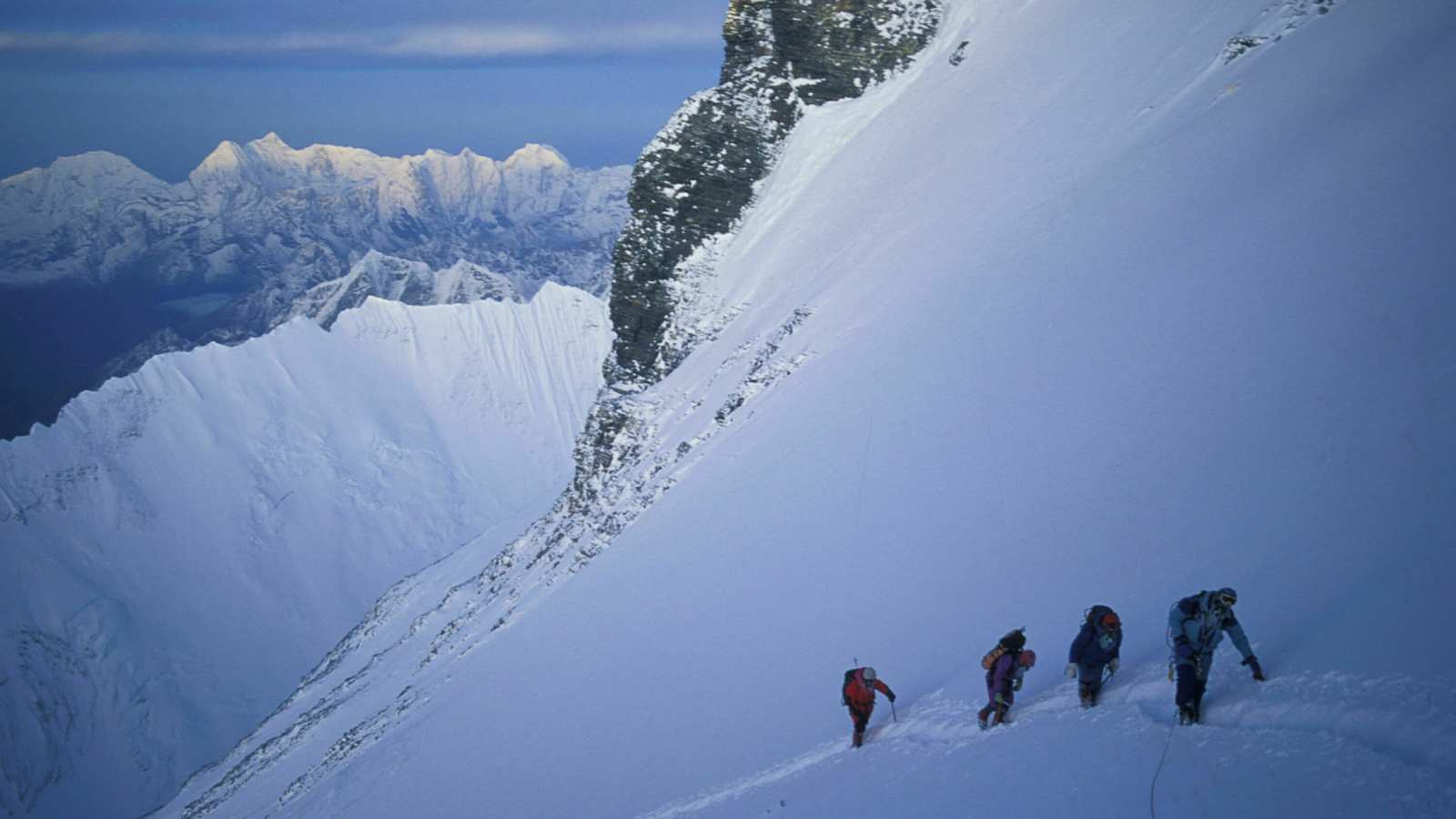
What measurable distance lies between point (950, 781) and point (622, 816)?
656cm

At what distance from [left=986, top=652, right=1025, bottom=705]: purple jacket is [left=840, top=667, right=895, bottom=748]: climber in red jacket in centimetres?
150

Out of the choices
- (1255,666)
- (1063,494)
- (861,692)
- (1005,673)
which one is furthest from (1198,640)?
(1063,494)

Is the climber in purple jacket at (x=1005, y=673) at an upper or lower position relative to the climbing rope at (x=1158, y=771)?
upper

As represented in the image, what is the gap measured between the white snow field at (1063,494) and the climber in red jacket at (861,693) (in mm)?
329

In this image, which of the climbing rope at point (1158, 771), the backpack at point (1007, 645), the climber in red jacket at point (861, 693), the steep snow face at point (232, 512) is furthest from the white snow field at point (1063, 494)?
the steep snow face at point (232, 512)

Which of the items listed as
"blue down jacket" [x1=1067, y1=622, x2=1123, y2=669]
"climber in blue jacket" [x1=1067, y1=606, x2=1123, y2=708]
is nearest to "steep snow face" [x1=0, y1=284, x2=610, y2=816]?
"climber in blue jacket" [x1=1067, y1=606, x2=1123, y2=708]

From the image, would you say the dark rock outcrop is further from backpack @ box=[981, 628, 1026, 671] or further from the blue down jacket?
the blue down jacket

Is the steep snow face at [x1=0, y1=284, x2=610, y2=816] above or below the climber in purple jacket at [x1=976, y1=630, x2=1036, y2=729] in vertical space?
above

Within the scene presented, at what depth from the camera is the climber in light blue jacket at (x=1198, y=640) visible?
5.83 m

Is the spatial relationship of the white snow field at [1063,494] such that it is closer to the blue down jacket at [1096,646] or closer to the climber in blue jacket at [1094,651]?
the climber in blue jacket at [1094,651]

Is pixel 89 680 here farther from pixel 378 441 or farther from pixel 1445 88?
pixel 1445 88

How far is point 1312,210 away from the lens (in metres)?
12.7

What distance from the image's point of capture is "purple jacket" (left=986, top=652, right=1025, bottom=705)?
721cm

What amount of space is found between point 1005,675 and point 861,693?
189 centimetres
